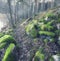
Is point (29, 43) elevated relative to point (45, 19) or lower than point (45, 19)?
lower

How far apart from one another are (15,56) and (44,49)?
1399 millimetres

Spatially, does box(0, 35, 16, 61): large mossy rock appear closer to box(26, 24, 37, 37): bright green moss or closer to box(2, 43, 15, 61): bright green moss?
box(2, 43, 15, 61): bright green moss

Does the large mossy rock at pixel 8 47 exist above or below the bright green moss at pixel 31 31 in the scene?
below

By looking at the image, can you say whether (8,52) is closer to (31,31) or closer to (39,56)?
(39,56)

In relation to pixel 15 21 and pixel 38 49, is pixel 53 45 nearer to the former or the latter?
pixel 38 49

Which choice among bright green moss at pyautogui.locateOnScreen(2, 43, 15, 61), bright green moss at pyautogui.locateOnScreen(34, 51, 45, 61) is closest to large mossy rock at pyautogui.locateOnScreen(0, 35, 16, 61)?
bright green moss at pyautogui.locateOnScreen(2, 43, 15, 61)

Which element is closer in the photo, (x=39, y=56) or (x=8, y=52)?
(x=39, y=56)

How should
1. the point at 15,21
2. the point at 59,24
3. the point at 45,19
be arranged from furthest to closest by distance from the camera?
the point at 15,21 → the point at 45,19 → the point at 59,24

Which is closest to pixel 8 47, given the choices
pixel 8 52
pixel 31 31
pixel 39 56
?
pixel 8 52

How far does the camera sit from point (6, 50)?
35.7 feet

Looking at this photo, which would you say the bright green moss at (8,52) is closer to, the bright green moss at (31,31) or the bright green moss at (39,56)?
the bright green moss at (39,56)

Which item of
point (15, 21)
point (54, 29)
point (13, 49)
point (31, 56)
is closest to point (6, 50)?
point (13, 49)

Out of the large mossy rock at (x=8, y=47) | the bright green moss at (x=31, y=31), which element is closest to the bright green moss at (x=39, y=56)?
the large mossy rock at (x=8, y=47)

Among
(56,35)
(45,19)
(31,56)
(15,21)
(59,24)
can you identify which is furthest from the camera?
(15,21)
